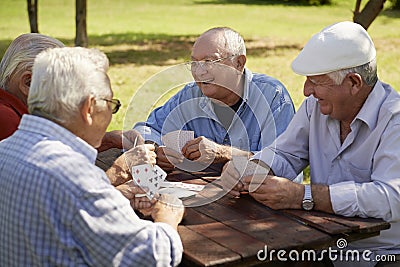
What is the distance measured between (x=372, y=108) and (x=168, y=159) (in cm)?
101

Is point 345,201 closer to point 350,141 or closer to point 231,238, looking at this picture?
point 350,141

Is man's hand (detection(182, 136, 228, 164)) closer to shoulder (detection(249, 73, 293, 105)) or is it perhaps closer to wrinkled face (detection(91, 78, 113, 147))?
shoulder (detection(249, 73, 293, 105))

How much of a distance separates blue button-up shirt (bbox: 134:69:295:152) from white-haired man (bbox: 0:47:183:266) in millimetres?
1327

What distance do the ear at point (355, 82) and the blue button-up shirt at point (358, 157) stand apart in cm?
8

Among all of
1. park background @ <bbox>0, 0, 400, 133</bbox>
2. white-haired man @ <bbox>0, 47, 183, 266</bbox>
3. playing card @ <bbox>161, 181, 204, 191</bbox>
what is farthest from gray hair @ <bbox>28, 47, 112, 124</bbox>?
park background @ <bbox>0, 0, 400, 133</bbox>

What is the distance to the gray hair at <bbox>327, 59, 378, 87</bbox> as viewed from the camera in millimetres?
2701

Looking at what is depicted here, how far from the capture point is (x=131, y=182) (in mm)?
2766

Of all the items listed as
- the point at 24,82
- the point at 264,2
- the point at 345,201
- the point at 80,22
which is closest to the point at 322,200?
the point at 345,201

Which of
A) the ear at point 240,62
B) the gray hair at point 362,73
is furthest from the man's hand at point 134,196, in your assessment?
the ear at point 240,62

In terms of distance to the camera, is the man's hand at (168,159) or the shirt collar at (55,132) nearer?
the shirt collar at (55,132)

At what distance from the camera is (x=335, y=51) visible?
8.80ft

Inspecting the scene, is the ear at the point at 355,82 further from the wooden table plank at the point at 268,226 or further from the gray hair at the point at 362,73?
the wooden table plank at the point at 268,226

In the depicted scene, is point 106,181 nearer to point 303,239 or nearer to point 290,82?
point 303,239

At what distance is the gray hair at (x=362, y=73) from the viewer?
8.86 feet
